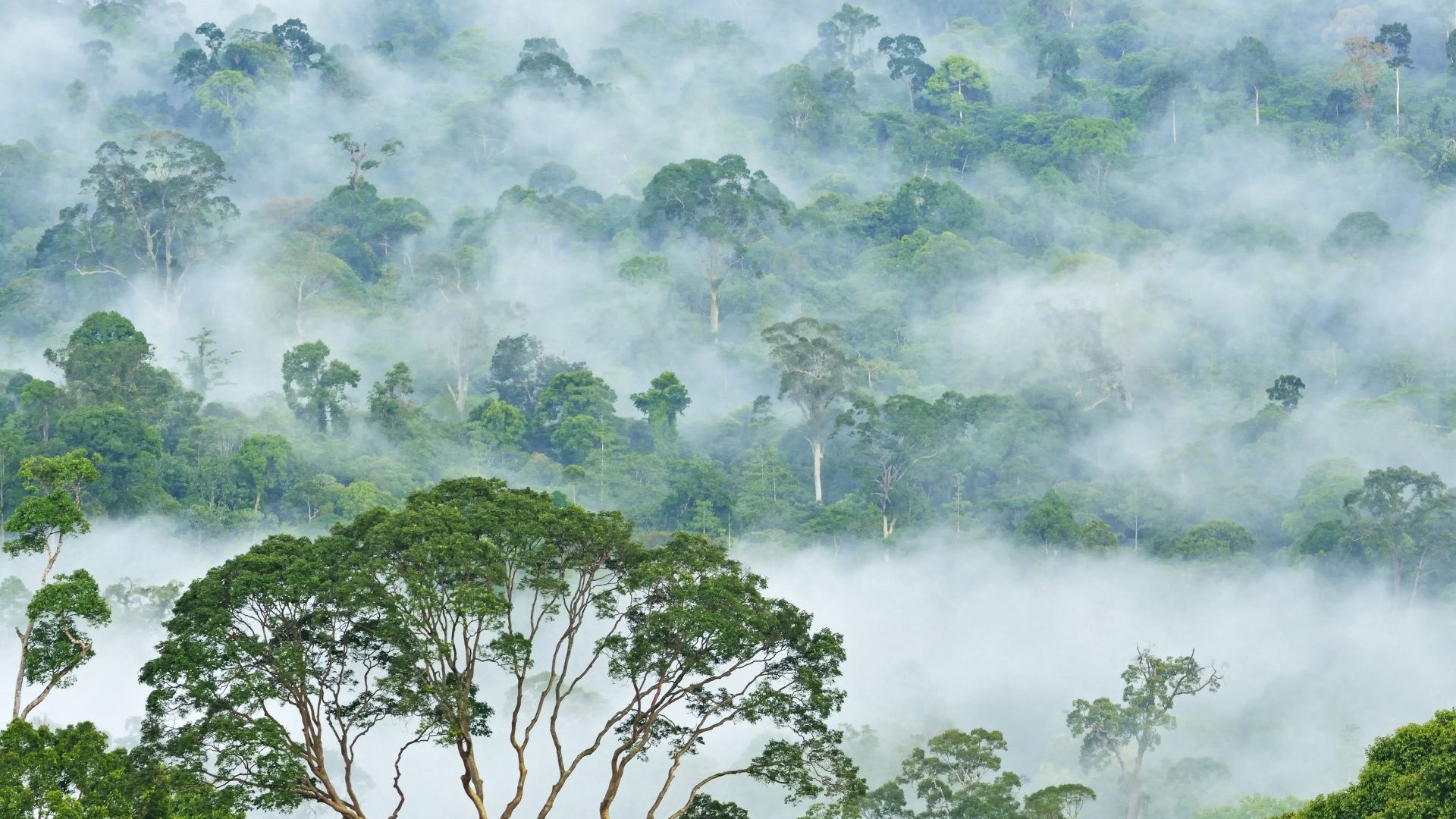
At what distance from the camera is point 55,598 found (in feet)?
86.1

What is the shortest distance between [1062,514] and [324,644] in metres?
53.5

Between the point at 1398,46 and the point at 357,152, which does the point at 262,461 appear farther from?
the point at 1398,46

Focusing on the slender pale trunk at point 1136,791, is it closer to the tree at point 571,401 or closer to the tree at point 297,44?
the tree at point 571,401

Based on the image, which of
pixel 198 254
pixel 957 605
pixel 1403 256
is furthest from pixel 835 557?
pixel 1403 256

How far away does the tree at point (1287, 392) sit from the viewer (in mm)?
89938

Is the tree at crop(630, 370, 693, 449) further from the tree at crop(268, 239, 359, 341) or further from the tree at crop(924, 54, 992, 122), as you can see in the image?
the tree at crop(924, 54, 992, 122)

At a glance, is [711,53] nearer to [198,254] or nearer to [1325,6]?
[1325,6]

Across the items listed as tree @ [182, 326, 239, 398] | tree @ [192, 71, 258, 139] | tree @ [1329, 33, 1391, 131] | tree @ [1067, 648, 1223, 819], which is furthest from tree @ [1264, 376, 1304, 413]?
tree @ [192, 71, 258, 139]

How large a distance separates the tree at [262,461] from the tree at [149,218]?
953 inches

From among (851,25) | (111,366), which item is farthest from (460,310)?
(851,25)

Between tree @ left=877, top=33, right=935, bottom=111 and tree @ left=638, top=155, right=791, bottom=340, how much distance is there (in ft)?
130

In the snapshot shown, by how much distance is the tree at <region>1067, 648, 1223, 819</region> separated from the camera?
5741 centimetres

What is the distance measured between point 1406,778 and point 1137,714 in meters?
34.3

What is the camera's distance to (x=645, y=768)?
67375 mm
